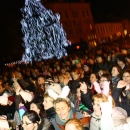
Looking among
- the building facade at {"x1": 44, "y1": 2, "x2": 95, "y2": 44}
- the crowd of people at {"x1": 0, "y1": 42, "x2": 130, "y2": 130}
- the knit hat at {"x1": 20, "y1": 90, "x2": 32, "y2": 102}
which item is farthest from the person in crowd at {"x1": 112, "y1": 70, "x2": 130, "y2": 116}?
the building facade at {"x1": 44, "y1": 2, "x2": 95, "y2": 44}

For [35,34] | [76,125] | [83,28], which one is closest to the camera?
[76,125]

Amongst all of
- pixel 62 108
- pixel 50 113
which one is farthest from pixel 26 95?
pixel 62 108

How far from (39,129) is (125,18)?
99277mm

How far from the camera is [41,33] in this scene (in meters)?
46.9

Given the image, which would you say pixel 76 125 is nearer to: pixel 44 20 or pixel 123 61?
pixel 123 61

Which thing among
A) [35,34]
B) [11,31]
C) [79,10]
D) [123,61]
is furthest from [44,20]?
[123,61]

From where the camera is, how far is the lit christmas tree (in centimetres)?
4319

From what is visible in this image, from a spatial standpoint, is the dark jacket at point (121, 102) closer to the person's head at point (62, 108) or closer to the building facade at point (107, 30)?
the person's head at point (62, 108)

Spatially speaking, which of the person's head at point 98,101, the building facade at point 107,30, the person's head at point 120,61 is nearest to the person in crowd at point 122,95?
the person's head at point 98,101

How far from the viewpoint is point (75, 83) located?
802 centimetres

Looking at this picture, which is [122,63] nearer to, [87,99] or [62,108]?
[87,99]

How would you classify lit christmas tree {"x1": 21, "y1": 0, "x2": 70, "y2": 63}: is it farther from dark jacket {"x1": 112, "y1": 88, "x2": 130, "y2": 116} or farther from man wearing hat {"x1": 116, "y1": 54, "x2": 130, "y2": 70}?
dark jacket {"x1": 112, "y1": 88, "x2": 130, "y2": 116}

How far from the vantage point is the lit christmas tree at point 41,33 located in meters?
43.2

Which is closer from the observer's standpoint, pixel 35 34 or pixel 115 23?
pixel 35 34
